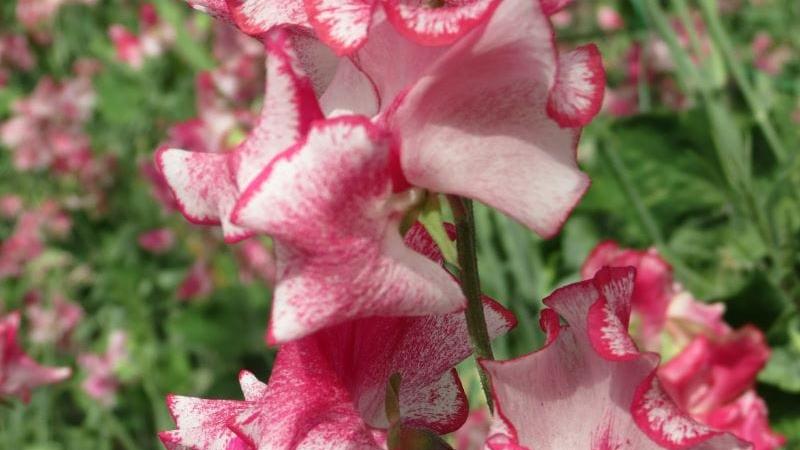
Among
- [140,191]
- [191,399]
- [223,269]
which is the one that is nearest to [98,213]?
[140,191]

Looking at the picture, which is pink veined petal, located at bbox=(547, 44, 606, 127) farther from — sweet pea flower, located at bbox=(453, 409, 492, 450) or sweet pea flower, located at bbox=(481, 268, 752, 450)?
sweet pea flower, located at bbox=(453, 409, 492, 450)

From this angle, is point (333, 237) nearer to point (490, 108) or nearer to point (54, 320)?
point (490, 108)

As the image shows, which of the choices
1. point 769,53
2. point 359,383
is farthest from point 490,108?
point 769,53

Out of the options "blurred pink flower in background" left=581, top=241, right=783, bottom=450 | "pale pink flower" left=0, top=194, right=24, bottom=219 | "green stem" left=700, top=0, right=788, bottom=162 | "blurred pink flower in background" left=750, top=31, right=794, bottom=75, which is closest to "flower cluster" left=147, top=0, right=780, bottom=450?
"blurred pink flower in background" left=581, top=241, right=783, bottom=450

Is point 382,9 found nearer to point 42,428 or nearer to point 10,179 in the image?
point 42,428

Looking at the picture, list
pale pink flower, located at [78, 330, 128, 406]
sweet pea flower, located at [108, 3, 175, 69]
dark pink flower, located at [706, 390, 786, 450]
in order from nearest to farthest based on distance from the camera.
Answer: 1. dark pink flower, located at [706, 390, 786, 450]
2. pale pink flower, located at [78, 330, 128, 406]
3. sweet pea flower, located at [108, 3, 175, 69]

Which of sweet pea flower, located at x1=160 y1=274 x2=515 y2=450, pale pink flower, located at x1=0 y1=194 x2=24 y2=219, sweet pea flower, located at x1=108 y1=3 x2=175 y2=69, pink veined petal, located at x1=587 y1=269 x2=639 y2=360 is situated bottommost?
pale pink flower, located at x1=0 y1=194 x2=24 y2=219

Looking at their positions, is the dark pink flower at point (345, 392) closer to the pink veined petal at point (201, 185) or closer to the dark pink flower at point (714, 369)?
the pink veined petal at point (201, 185)
